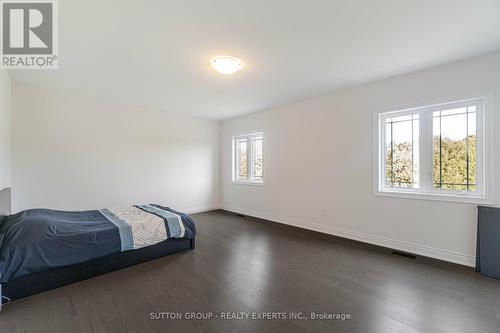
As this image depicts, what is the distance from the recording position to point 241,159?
6328mm

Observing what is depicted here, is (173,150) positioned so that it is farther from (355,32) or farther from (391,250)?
(391,250)

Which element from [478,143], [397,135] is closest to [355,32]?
[397,135]

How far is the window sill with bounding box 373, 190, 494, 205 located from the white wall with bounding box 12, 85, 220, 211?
4.43m

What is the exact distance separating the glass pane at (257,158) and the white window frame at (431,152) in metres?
2.77

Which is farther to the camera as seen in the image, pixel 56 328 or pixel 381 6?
pixel 381 6

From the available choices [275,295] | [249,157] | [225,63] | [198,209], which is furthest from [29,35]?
[198,209]

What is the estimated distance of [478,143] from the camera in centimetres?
284

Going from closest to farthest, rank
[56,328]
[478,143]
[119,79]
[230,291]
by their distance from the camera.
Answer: [56,328], [230,291], [478,143], [119,79]

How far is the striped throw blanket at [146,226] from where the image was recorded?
2.80m

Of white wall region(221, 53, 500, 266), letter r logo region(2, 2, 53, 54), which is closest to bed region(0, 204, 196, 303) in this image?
letter r logo region(2, 2, 53, 54)

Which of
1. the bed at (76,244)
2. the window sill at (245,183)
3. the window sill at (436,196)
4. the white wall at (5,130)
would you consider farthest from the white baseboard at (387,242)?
the white wall at (5,130)

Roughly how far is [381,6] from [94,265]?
3.92 metres

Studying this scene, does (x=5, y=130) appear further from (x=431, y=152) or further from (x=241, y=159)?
(x=431, y=152)

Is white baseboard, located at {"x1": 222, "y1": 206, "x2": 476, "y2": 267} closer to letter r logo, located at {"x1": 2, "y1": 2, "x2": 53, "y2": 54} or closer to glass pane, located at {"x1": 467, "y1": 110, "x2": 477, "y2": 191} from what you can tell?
glass pane, located at {"x1": 467, "y1": 110, "x2": 477, "y2": 191}
